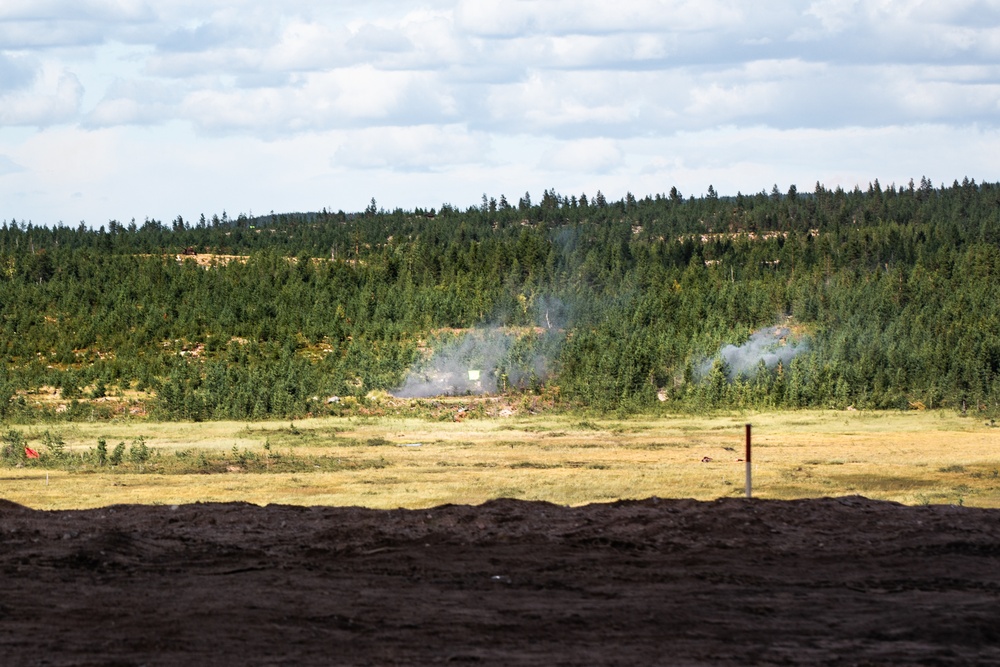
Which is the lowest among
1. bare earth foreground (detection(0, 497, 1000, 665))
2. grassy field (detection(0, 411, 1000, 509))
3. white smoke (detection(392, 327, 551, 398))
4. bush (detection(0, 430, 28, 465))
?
grassy field (detection(0, 411, 1000, 509))

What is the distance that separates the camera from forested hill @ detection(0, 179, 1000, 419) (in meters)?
71.3

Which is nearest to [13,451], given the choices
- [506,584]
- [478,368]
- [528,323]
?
[506,584]

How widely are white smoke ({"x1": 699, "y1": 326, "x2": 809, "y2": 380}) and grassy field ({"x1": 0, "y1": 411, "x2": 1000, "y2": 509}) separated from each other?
38.8ft

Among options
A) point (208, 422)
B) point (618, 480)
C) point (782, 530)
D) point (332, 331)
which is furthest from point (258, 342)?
point (782, 530)

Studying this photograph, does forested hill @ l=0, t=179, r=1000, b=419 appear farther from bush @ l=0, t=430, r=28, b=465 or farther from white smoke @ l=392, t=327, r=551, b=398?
bush @ l=0, t=430, r=28, b=465

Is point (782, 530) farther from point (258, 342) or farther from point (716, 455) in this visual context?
point (258, 342)

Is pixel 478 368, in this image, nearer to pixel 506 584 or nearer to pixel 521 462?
pixel 521 462

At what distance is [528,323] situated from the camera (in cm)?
9081

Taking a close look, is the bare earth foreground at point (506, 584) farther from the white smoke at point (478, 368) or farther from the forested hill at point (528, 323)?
the white smoke at point (478, 368)

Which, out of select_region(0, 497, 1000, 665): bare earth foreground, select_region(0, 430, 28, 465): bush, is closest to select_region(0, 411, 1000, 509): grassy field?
select_region(0, 430, 28, 465): bush

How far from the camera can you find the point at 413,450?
47750 mm

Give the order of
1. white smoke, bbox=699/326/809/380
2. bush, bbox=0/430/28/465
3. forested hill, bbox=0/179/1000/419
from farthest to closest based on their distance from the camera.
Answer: white smoke, bbox=699/326/809/380 → forested hill, bbox=0/179/1000/419 → bush, bbox=0/430/28/465

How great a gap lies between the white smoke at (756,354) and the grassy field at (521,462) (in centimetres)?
1182

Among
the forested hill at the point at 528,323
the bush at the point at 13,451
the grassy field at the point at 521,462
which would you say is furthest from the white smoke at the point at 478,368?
the bush at the point at 13,451
